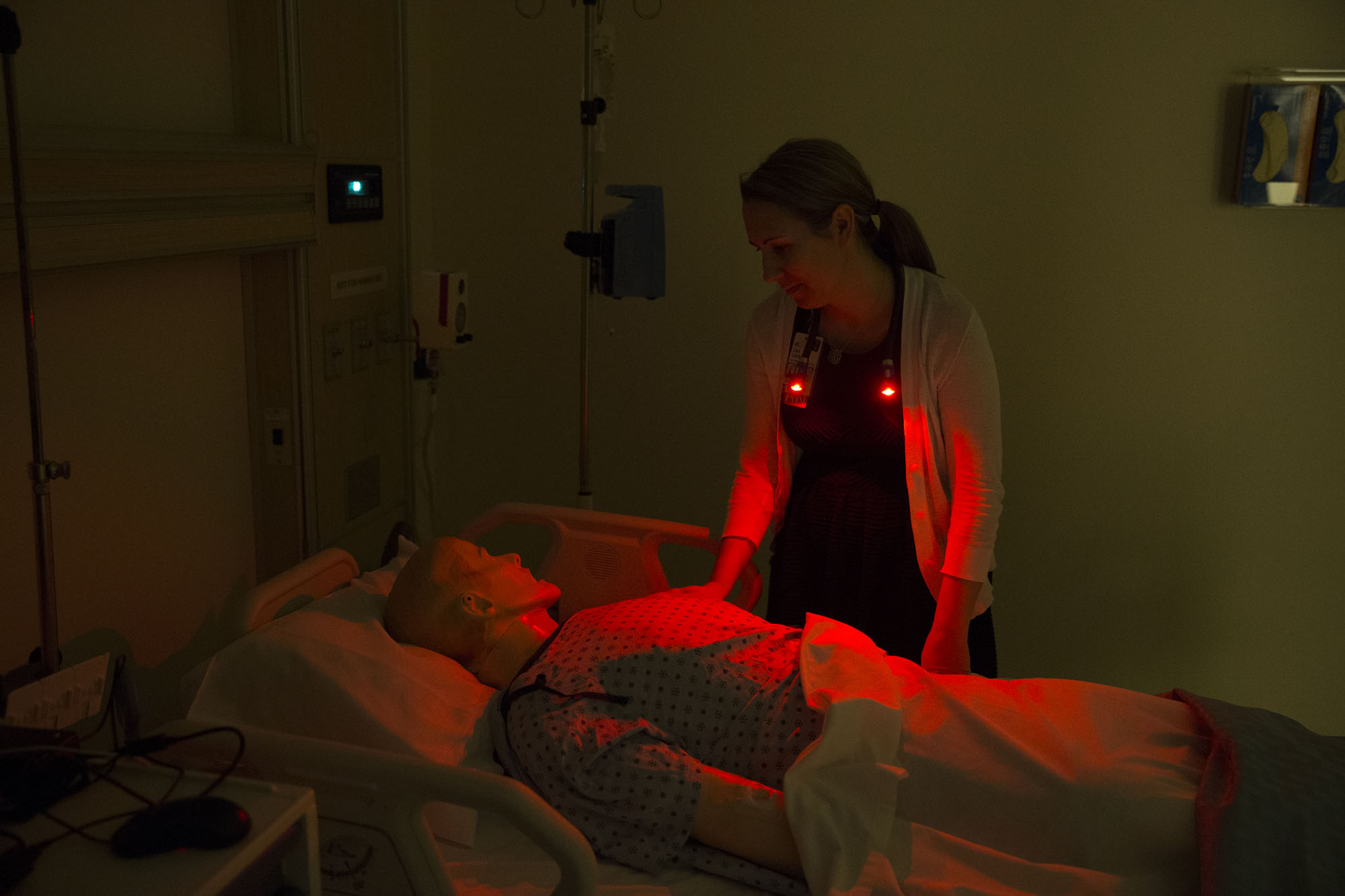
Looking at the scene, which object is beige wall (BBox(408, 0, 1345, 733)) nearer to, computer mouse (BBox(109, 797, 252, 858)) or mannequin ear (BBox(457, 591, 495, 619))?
mannequin ear (BBox(457, 591, 495, 619))

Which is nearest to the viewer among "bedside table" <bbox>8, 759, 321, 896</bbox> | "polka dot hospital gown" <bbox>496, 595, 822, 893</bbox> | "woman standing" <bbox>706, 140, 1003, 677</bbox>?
"bedside table" <bbox>8, 759, 321, 896</bbox>

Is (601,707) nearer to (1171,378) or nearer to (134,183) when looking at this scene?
(134,183)

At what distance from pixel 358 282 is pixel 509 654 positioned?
3.61ft

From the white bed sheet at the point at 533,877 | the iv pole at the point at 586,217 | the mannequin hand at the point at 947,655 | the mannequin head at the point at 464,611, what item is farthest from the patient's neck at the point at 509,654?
the mannequin hand at the point at 947,655

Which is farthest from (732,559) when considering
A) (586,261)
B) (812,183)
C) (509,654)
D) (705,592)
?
(586,261)

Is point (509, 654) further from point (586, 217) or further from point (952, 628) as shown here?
point (586, 217)

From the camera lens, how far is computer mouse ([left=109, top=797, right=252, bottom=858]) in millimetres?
1067

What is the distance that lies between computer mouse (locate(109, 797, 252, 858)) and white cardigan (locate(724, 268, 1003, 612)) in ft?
4.11

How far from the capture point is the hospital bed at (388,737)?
1.34m

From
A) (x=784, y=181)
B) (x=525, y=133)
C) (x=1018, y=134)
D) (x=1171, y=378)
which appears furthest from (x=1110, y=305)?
(x=525, y=133)

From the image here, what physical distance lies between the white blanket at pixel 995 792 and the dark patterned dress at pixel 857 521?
463mm

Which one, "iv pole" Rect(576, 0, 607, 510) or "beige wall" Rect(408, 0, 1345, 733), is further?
"beige wall" Rect(408, 0, 1345, 733)

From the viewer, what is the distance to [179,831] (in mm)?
1070

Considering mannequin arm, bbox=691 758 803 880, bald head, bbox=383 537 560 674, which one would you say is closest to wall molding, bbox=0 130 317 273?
bald head, bbox=383 537 560 674
